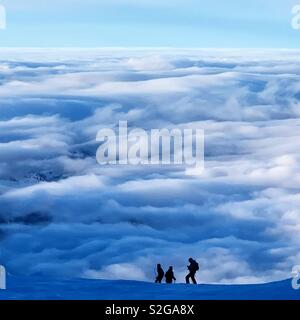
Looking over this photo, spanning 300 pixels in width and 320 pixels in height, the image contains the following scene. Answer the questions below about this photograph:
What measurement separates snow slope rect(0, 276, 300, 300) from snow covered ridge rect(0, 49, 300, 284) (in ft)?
0.14

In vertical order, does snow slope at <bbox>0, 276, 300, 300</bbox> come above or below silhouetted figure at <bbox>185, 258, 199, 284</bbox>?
below

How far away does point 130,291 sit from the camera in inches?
135

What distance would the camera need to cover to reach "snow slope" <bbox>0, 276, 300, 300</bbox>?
3.42 metres

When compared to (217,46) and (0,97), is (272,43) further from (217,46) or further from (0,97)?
(0,97)

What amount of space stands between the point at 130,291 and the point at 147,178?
566mm

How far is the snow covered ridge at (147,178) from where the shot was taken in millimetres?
3492

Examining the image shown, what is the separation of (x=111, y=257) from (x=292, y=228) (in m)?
0.92

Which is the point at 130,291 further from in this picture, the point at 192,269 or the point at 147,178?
the point at 147,178

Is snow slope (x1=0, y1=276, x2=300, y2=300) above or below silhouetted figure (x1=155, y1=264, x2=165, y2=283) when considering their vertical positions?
below

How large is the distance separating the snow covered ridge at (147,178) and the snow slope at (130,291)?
0.04 meters

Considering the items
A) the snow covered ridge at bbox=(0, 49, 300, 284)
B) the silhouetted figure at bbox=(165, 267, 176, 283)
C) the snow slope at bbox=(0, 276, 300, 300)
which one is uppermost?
the snow covered ridge at bbox=(0, 49, 300, 284)

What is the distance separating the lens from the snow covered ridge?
3.49 m

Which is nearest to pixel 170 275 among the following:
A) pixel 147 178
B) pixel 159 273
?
pixel 159 273
